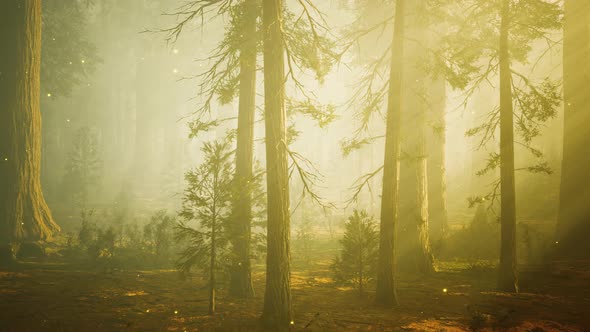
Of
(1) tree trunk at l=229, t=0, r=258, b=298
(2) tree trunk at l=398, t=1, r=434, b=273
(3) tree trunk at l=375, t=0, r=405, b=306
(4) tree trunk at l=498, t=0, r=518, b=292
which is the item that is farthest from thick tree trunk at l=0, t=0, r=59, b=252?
(4) tree trunk at l=498, t=0, r=518, b=292

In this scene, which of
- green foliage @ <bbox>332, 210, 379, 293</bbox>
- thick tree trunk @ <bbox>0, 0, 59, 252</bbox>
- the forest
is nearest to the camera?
the forest

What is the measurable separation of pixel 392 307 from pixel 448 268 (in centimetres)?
452

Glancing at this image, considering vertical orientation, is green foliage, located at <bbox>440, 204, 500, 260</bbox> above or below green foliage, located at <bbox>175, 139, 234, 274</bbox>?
below

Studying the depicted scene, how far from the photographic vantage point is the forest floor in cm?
582

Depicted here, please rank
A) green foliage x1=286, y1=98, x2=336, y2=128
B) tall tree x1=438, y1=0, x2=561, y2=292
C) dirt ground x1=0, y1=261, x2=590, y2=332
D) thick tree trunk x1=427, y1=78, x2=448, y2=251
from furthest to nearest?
1. thick tree trunk x1=427, y1=78, x2=448, y2=251
2. tall tree x1=438, y1=0, x2=561, y2=292
3. green foliage x1=286, y1=98, x2=336, y2=128
4. dirt ground x1=0, y1=261, x2=590, y2=332

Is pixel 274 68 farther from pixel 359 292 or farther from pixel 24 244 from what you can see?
pixel 24 244

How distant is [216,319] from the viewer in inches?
257

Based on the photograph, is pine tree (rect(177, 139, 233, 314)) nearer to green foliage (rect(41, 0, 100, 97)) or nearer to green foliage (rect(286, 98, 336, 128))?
green foliage (rect(286, 98, 336, 128))

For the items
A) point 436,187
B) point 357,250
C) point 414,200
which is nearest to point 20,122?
point 357,250

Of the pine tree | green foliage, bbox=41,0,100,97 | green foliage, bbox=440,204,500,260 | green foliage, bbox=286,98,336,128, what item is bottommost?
green foliage, bbox=440,204,500,260

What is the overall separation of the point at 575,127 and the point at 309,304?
36.0ft

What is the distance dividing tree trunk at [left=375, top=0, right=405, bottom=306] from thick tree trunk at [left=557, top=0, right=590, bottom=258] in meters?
7.09

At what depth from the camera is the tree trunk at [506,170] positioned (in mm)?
7566

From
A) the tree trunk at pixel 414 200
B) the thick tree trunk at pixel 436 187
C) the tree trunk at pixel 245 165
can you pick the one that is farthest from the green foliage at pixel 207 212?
the thick tree trunk at pixel 436 187
